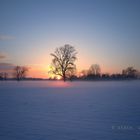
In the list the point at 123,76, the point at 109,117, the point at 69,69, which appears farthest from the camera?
the point at 123,76

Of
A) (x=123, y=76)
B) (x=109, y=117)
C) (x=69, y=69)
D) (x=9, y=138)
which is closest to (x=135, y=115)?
(x=109, y=117)

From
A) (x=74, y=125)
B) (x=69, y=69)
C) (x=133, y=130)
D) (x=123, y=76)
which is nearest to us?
(x=133, y=130)

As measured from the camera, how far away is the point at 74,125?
25.4 feet

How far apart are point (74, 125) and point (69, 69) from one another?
44744 mm

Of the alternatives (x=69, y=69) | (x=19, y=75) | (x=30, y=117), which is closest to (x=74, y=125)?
(x=30, y=117)

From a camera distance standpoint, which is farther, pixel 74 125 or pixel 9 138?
pixel 74 125

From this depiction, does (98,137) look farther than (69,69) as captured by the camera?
No

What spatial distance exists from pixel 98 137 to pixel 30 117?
3731 mm

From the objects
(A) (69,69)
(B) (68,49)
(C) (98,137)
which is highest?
(B) (68,49)

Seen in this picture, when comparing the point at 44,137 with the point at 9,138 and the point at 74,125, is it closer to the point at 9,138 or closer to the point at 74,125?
the point at 9,138

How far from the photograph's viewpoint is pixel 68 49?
53.8 metres

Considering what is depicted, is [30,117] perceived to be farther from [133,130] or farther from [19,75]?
[19,75]

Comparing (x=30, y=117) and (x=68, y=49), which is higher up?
(x=68, y=49)

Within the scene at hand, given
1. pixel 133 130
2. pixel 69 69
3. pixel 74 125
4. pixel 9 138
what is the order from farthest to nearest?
pixel 69 69, pixel 74 125, pixel 133 130, pixel 9 138
